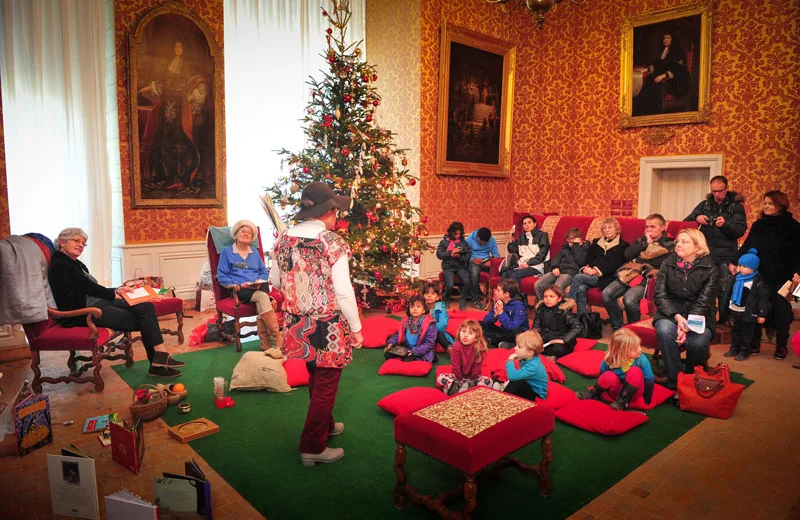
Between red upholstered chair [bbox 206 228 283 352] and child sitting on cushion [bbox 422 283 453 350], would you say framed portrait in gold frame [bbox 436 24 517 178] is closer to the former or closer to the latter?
child sitting on cushion [bbox 422 283 453 350]

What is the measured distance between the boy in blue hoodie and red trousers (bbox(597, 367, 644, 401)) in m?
1.67

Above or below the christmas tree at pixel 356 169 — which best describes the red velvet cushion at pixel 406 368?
below

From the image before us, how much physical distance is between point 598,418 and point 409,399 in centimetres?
145

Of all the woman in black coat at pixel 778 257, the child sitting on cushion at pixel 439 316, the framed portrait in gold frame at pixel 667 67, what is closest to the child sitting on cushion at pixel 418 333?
the child sitting on cushion at pixel 439 316

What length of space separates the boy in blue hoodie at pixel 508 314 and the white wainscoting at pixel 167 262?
444cm

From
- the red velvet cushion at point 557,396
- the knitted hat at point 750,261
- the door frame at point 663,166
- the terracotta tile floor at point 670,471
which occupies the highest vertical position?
the door frame at point 663,166

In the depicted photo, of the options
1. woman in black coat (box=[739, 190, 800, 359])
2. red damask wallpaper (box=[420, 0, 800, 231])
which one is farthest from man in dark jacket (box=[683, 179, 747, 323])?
red damask wallpaper (box=[420, 0, 800, 231])

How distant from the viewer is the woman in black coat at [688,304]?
5.01 meters

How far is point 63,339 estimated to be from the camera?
495 centimetres

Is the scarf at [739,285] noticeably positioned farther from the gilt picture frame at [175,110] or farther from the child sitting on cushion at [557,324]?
the gilt picture frame at [175,110]

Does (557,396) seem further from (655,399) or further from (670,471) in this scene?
(670,471)

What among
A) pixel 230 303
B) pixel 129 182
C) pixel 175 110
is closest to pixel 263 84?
pixel 175 110

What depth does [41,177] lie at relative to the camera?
23.5 feet

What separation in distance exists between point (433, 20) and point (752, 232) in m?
5.88
